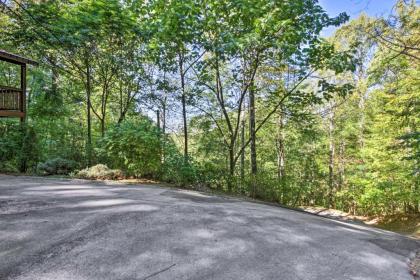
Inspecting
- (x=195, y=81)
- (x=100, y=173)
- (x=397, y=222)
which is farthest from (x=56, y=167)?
(x=397, y=222)

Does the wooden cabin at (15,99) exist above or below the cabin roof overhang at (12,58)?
below

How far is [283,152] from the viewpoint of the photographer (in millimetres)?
15969

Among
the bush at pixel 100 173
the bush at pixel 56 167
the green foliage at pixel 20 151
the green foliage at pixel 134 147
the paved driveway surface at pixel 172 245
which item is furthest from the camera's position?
the green foliage at pixel 20 151

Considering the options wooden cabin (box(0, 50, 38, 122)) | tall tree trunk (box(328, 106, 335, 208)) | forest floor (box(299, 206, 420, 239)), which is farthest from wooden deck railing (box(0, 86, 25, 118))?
tall tree trunk (box(328, 106, 335, 208))

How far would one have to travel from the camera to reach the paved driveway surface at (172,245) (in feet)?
7.60

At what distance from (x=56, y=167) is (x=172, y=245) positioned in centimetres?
667

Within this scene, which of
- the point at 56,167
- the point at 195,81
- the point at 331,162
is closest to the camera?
the point at 56,167

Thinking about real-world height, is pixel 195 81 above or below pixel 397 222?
above

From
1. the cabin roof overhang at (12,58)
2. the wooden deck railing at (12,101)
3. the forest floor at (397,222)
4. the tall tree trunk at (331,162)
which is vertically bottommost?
the forest floor at (397,222)

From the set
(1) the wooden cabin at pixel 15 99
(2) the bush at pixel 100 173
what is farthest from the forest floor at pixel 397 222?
(1) the wooden cabin at pixel 15 99

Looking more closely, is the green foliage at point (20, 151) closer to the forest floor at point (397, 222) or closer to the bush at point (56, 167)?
the bush at point (56, 167)

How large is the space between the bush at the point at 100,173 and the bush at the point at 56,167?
2.38 ft

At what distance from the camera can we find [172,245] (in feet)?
9.05

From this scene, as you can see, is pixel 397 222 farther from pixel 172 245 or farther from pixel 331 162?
pixel 172 245
